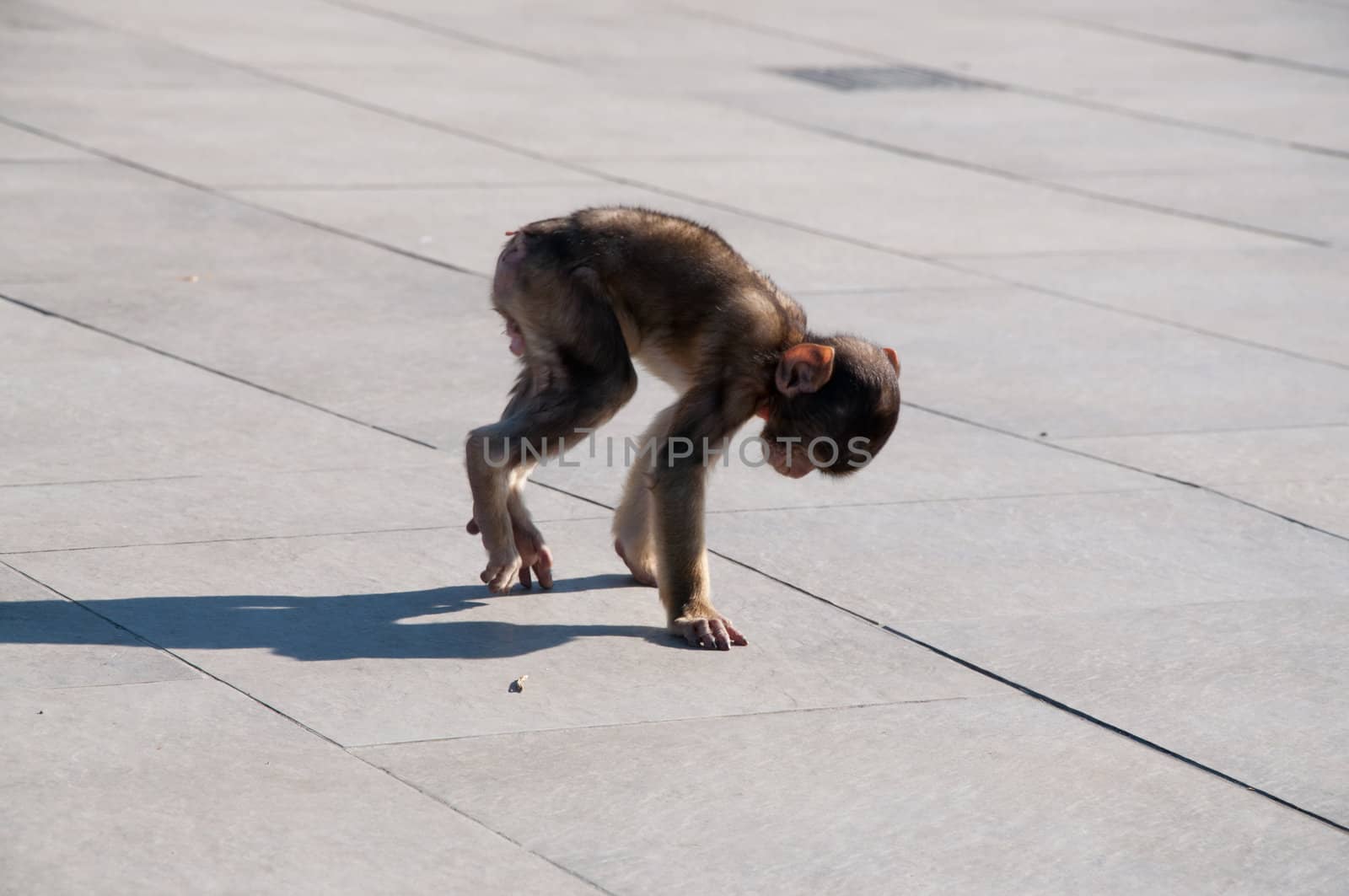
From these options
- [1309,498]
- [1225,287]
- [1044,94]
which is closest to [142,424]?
[1309,498]

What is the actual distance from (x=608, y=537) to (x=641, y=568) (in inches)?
19.4

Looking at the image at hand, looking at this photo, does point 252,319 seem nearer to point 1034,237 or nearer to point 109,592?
point 109,592

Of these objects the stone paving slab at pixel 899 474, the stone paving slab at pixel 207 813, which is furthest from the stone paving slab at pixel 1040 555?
the stone paving slab at pixel 207 813

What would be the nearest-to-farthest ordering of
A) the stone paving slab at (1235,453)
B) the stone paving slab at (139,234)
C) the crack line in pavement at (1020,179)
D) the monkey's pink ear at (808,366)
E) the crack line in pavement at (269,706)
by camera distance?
1. the crack line in pavement at (269,706)
2. the monkey's pink ear at (808,366)
3. the stone paving slab at (1235,453)
4. the stone paving slab at (139,234)
5. the crack line in pavement at (1020,179)

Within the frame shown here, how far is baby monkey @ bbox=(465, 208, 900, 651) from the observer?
5930 millimetres

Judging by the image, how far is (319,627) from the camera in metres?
5.78

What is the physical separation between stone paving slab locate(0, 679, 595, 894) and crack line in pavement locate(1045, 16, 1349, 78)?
1601cm

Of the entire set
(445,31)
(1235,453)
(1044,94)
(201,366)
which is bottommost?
(201,366)

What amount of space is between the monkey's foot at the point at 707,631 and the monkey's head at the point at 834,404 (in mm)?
550

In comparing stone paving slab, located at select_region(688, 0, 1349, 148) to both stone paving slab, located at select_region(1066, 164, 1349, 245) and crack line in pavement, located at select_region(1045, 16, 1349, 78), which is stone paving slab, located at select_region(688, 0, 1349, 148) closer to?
crack line in pavement, located at select_region(1045, 16, 1349, 78)

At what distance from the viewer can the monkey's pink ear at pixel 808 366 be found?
581cm

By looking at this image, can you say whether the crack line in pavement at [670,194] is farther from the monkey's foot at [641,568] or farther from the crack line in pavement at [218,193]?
the monkey's foot at [641,568]

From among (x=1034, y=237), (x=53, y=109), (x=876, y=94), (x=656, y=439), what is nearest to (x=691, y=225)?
(x=656, y=439)

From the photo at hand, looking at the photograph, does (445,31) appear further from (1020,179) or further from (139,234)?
(139,234)
